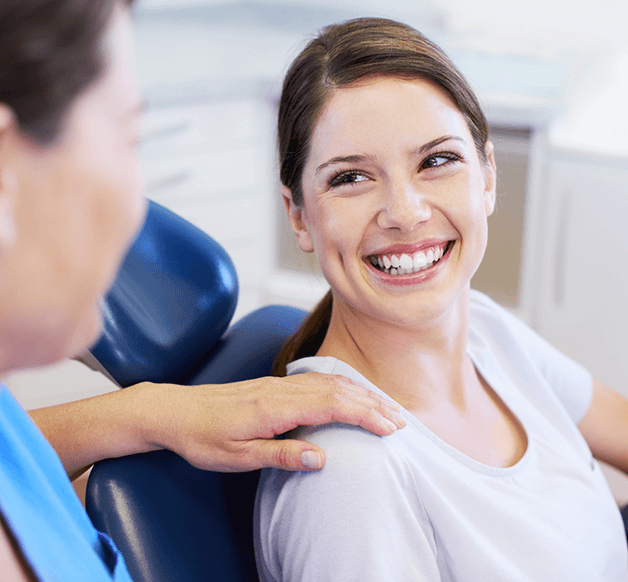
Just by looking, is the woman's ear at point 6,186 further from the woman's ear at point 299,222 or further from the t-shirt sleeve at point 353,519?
the woman's ear at point 299,222

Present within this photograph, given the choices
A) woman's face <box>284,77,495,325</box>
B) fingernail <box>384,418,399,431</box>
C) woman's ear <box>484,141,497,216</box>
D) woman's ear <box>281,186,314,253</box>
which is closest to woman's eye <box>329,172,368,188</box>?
woman's face <box>284,77,495,325</box>

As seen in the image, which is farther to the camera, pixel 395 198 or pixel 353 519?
pixel 395 198

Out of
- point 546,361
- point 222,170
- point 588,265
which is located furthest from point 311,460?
point 222,170

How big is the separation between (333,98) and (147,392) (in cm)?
45

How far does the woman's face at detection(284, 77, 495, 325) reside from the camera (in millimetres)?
910

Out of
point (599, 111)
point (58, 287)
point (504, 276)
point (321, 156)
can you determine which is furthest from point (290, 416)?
Answer: point (599, 111)

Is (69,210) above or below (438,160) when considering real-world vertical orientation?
above

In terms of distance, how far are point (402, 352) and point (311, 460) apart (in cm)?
26

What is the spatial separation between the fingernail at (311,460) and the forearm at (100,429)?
0.70ft

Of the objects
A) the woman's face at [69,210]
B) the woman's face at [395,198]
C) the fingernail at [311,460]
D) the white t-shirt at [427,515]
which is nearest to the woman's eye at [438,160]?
the woman's face at [395,198]

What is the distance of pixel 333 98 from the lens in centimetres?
94

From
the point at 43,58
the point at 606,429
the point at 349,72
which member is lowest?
the point at 606,429

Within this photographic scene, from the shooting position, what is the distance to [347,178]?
946mm

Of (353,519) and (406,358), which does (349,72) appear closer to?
(406,358)
